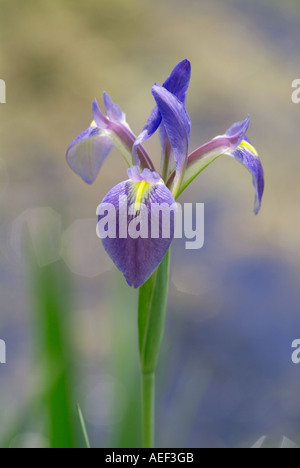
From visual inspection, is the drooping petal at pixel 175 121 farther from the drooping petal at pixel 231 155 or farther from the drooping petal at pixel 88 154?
the drooping petal at pixel 88 154

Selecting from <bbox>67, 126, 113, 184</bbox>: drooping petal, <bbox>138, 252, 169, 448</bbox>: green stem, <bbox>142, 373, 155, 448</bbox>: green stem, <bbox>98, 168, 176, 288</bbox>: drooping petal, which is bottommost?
<bbox>142, 373, 155, 448</bbox>: green stem

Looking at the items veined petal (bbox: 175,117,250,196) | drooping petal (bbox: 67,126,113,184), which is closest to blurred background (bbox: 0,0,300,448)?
drooping petal (bbox: 67,126,113,184)

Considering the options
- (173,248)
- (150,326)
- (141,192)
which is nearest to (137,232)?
(141,192)

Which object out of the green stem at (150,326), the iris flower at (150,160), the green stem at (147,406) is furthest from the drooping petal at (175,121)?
the green stem at (147,406)

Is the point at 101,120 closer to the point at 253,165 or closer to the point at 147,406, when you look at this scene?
the point at 253,165

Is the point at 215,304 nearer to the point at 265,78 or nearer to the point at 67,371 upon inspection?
the point at 67,371

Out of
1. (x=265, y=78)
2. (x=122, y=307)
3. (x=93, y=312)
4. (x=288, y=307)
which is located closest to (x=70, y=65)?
(x=265, y=78)

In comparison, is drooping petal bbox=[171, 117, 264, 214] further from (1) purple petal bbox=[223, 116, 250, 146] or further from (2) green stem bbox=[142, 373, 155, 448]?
(2) green stem bbox=[142, 373, 155, 448]
